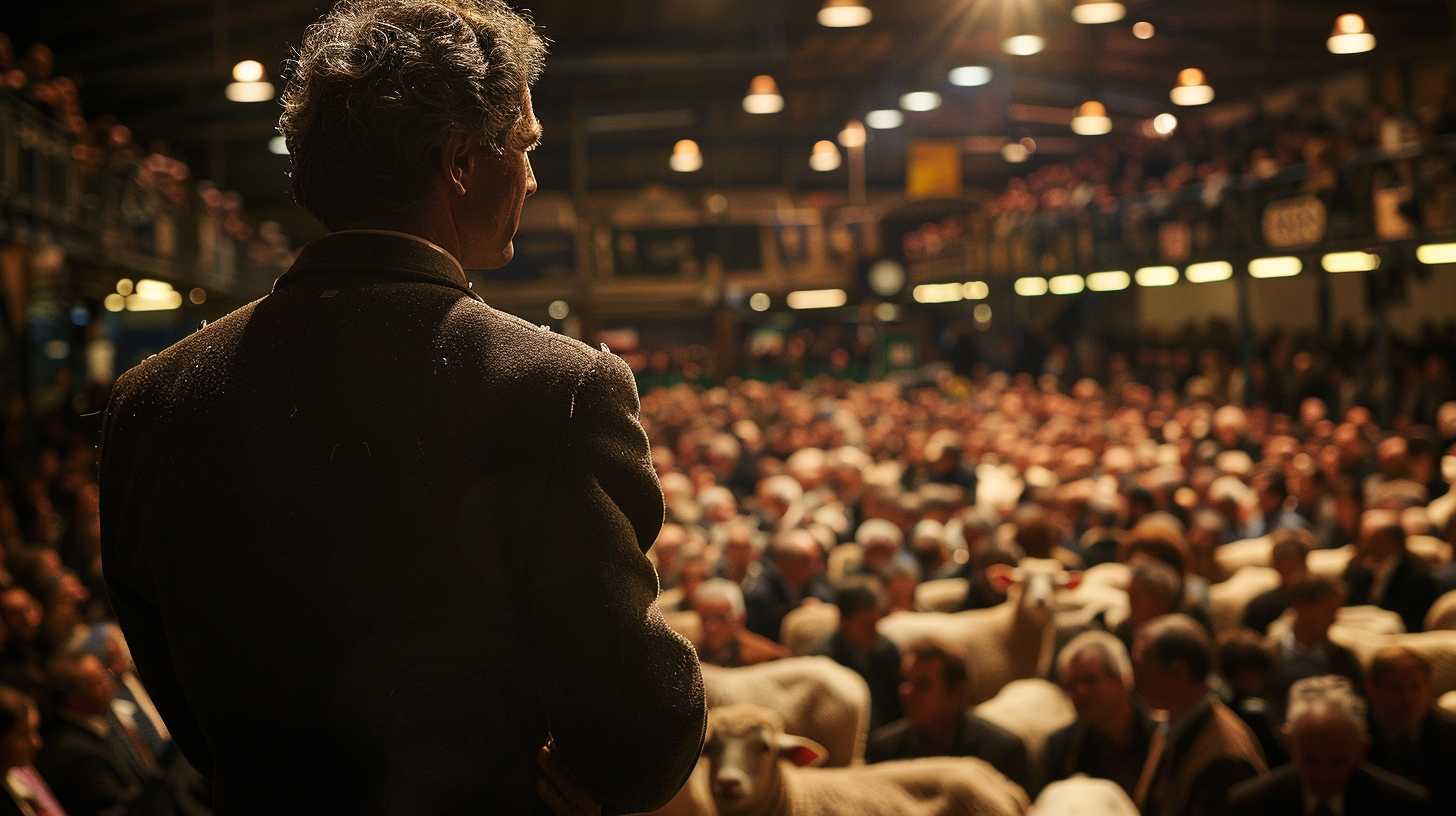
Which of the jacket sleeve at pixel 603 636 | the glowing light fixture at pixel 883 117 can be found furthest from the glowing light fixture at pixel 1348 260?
the jacket sleeve at pixel 603 636

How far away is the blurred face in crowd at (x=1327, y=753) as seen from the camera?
5.41 meters

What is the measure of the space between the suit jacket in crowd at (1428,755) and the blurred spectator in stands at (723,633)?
2.91 meters

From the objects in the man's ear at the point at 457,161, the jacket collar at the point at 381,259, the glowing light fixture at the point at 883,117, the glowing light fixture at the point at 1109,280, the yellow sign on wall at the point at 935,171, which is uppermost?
the glowing light fixture at the point at 883,117

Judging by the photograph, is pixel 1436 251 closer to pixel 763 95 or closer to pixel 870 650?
pixel 763 95

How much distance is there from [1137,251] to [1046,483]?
36.7ft

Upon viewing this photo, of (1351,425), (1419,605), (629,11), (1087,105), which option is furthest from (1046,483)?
(629,11)

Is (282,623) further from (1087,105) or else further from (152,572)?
(1087,105)

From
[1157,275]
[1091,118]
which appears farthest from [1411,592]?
[1091,118]

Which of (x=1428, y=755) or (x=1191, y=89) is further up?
(x=1191, y=89)

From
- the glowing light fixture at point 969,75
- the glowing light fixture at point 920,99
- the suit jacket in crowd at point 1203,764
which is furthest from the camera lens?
the glowing light fixture at point 920,99

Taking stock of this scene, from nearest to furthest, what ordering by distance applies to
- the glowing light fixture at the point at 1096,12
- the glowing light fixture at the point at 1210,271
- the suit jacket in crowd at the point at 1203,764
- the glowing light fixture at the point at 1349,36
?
the suit jacket in crowd at the point at 1203,764
the glowing light fixture at the point at 1096,12
the glowing light fixture at the point at 1349,36
the glowing light fixture at the point at 1210,271

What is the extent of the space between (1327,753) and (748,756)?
6.90 feet

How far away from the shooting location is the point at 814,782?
5242 millimetres

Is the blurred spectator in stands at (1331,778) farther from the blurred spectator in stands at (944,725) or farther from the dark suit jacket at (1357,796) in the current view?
the blurred spectator in stands at (944,725)
